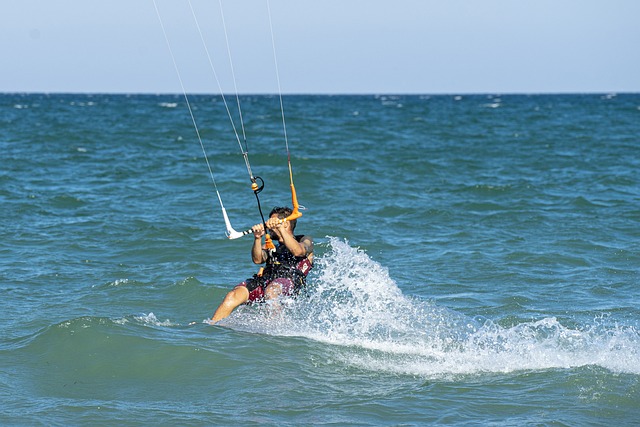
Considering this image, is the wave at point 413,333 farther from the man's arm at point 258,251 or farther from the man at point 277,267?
the man's arm at point 258,251

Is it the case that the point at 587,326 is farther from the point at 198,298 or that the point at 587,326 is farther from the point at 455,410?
the point at 198,298

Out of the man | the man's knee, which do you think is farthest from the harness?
the man's knee

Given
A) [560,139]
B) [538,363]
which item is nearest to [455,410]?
[538,363]

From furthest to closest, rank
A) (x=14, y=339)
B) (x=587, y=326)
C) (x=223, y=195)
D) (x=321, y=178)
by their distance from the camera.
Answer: (x=321, y=178), (x=223, y=195), (x=587, y=326), (x=14, y=339)

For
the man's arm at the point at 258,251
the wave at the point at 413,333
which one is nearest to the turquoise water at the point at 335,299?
the wave at the point at 413,333

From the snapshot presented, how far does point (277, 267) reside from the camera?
27.4 ft

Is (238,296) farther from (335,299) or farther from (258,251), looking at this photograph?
(335,299)

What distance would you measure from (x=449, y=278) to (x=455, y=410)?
449 cm

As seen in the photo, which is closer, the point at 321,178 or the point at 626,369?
the point at 626,369

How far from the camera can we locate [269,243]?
316 inches

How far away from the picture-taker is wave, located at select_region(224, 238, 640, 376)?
22.4 feet

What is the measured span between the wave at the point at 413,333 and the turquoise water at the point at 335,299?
28 mm

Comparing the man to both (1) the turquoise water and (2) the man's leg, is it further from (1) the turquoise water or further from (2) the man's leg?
(1) the turquoise water

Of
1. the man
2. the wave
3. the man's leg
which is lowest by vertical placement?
the wave
